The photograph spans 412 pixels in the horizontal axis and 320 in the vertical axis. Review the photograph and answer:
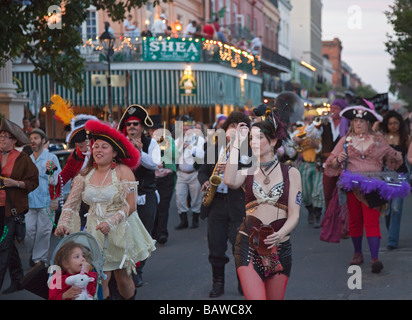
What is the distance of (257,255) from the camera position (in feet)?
17.6

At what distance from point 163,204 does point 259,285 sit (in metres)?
6.24

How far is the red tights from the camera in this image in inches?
207

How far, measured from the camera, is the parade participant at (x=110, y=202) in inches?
249

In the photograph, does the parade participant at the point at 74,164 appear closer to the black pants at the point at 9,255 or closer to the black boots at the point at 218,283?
the black pants at the point at 9,255

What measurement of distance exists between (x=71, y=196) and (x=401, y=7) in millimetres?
17457

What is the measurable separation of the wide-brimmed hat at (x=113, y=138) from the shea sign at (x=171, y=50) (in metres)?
22.3

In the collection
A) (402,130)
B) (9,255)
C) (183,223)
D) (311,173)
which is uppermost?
(402,130)

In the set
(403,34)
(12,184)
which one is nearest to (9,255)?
(12,184)

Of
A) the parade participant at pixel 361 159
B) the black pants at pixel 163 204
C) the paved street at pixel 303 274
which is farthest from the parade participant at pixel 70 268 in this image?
the black pants at pixel 163 204

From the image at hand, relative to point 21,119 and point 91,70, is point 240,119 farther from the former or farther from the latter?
point 91,70

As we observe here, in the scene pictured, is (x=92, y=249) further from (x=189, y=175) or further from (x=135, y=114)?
(x=189, y=175)

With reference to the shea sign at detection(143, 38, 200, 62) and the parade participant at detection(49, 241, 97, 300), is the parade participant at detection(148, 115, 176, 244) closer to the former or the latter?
the parade participant at detection(49, 241, 97, 300)

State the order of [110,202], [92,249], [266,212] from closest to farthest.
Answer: [266,212] < [92,249] < [110,202]

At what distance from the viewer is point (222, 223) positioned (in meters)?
7.87
